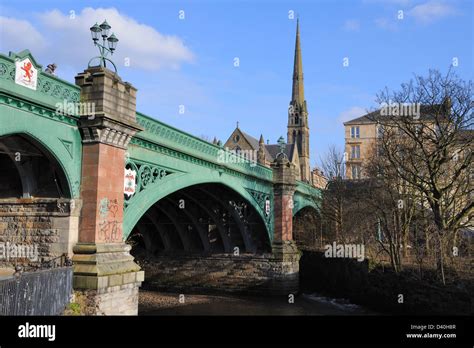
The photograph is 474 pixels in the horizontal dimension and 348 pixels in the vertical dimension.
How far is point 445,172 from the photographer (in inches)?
1054

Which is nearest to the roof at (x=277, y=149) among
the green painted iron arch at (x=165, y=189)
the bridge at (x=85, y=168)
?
the green painted iron arch at (x=165, y=189)

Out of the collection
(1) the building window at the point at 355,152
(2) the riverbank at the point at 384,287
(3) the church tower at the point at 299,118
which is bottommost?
(2) the riverbank at the point at 384,287

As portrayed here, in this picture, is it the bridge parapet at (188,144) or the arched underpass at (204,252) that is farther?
the arched underpass at (204,252)

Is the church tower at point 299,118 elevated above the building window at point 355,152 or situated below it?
above

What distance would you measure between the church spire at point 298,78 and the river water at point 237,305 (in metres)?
73.7

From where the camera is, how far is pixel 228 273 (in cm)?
3125

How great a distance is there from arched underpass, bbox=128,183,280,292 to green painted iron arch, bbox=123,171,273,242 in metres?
4.41

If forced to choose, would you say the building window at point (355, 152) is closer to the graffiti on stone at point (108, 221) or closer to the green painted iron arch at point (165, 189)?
the green painted iron arch at point (165, 189)

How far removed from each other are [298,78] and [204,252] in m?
76.2

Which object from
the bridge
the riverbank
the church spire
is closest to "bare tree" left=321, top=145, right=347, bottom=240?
the riverbank

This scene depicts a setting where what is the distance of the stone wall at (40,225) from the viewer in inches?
522

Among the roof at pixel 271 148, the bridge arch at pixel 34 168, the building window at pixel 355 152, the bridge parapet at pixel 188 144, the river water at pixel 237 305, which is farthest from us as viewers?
the roof at pixel 271 148

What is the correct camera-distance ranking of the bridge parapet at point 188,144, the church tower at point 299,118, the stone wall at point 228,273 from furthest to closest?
the church tower at point 299,118 → the stone wall at point 228,273 → the bridge parapet at point 188,144

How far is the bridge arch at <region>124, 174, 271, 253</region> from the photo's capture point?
88.5 feet
